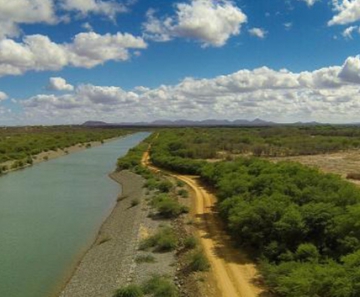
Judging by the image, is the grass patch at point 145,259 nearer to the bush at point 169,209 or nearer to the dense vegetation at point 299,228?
the dense vegetation at point 299,228

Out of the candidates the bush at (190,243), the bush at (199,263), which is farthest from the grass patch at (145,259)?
the bush at (199,263)

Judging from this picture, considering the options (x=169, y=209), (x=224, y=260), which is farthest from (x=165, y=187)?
(x=224, y=260)

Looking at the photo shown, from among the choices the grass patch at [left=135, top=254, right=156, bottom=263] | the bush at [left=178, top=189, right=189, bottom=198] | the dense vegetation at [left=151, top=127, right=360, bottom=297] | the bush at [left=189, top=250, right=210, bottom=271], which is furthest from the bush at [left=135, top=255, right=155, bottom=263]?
the bush at [left=178, top=189, right=189, bottom=198]

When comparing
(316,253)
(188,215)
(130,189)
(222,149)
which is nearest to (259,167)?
(188,215)

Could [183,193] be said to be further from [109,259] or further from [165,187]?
[109,259]

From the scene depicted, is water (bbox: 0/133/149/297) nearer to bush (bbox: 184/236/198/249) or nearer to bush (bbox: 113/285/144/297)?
bush (bbox: 113/285/144/297)

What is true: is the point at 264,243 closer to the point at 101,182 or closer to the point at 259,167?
the point at 259,167
